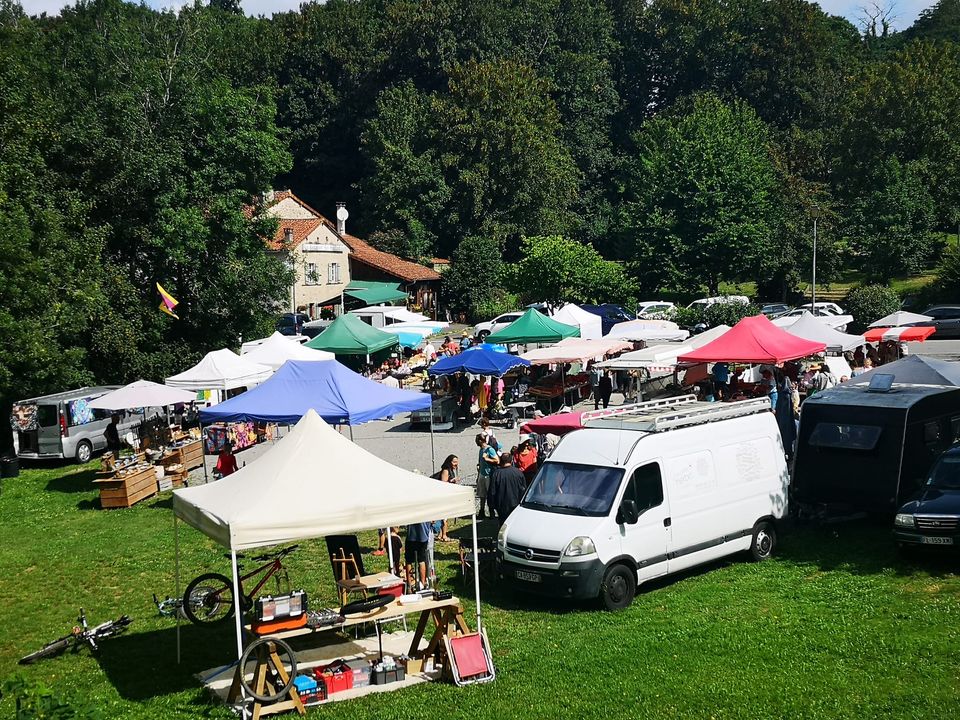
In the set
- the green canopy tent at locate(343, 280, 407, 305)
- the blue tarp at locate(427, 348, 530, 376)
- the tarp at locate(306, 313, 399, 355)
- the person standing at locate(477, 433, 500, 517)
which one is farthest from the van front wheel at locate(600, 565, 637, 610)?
the green canopy tent at locate(343, 280, 407, 305)

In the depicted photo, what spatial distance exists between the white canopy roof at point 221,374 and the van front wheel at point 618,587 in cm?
1459

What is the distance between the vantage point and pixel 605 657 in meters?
10.2

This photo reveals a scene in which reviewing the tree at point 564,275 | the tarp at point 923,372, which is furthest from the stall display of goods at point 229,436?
the tree at point 564,275

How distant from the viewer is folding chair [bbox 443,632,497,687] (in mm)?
9883

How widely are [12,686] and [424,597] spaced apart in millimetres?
4368

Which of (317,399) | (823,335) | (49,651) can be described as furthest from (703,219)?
(49,651)

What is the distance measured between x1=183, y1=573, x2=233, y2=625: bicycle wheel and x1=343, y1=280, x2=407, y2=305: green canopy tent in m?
43.8

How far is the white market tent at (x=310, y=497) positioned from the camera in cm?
965

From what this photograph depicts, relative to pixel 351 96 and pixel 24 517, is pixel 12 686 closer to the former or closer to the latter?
pixel 24 517

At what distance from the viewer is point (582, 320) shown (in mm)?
34719

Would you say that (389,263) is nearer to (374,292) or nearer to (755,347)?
(374,292)

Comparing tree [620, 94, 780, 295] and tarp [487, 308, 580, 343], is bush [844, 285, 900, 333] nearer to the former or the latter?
tree [620, 94, 780, 295]

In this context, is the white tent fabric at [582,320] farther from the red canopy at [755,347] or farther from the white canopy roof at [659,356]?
the red canopy at [755,347]

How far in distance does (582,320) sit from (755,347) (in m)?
13.0
